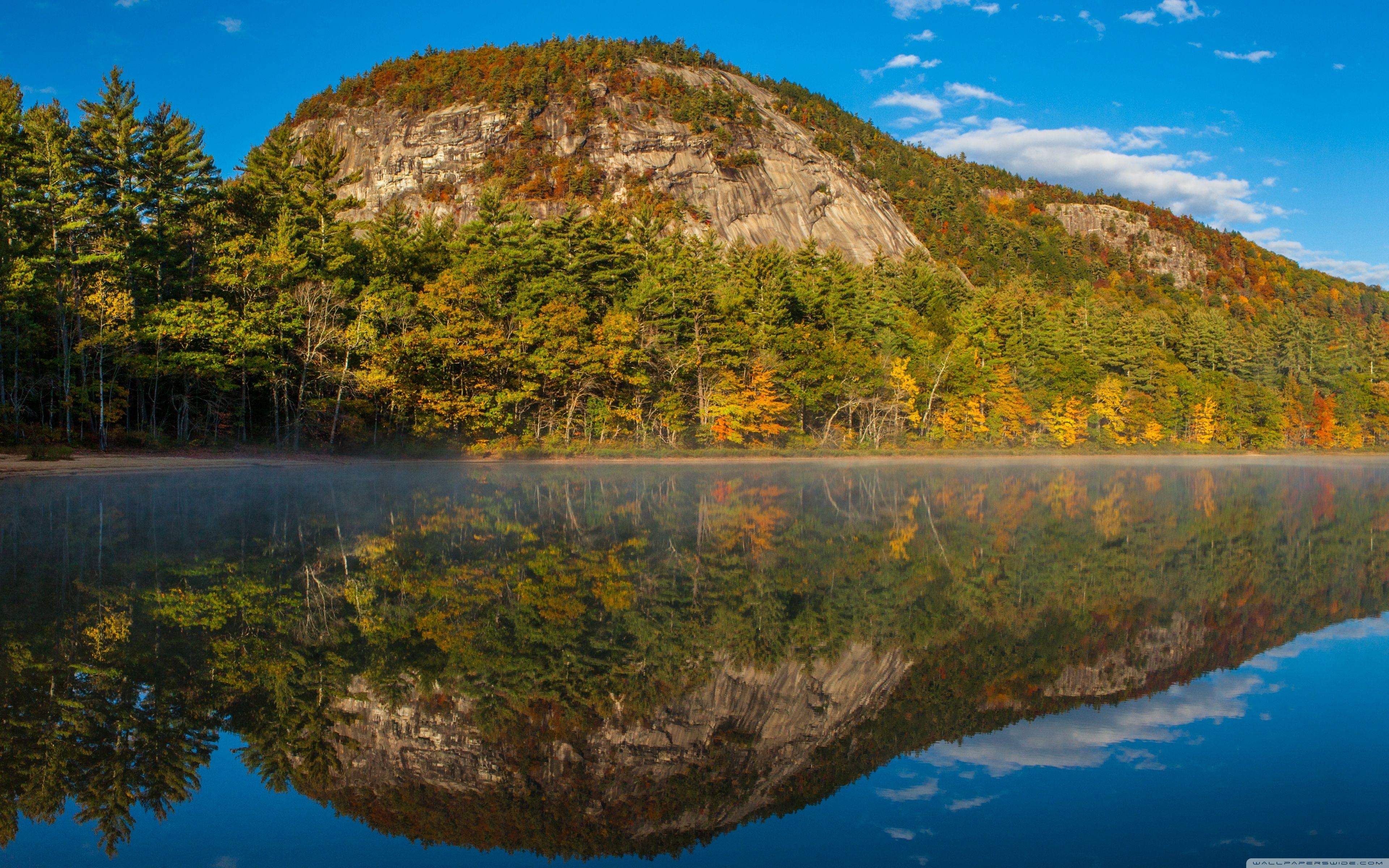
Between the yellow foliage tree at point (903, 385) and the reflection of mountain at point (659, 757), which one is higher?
the yellow foliage tree at point (903, 385)

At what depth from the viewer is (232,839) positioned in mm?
4430

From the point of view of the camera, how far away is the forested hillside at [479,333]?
36.8 metres

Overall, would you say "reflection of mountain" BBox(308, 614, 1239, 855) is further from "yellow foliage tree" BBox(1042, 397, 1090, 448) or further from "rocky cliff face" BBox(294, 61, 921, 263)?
"rocky cliff face" BBox(294, 61, 921, 263)

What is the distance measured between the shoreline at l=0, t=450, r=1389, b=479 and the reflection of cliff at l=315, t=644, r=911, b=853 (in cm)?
2741

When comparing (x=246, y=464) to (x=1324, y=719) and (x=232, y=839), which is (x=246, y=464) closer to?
(x=232, y=839)

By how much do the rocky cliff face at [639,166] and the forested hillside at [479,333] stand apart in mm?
27815

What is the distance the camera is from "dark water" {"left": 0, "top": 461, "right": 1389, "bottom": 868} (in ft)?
14.9

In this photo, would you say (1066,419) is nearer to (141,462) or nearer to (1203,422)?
(1203,422)

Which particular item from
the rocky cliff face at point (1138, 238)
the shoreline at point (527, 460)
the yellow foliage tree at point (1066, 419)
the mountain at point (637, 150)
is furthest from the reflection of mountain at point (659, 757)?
the rocky cliff face at point (1138, 238)

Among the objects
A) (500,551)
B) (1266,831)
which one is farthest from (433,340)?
(1266,831)

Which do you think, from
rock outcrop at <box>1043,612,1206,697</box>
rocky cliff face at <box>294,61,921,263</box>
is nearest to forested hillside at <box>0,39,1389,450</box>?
rocky cliff face at <box>294,61,921,263</box>

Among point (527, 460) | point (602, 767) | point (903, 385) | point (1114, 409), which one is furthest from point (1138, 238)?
point (602, 767)

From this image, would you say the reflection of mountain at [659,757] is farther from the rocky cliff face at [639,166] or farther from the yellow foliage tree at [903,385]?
the rocky cliff face at [639,166]

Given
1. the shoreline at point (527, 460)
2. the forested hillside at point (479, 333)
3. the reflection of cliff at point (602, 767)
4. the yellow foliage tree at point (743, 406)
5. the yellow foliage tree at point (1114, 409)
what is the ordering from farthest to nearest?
1. the yellow foliage tree at point (1114, 409)
2. the yellow foliage tree at point (743, 406)
3. the forested hillside at point (479, 333)
4. the shoreline at point (527, 460)
5. the reflection of cliff at point (602, 767)
